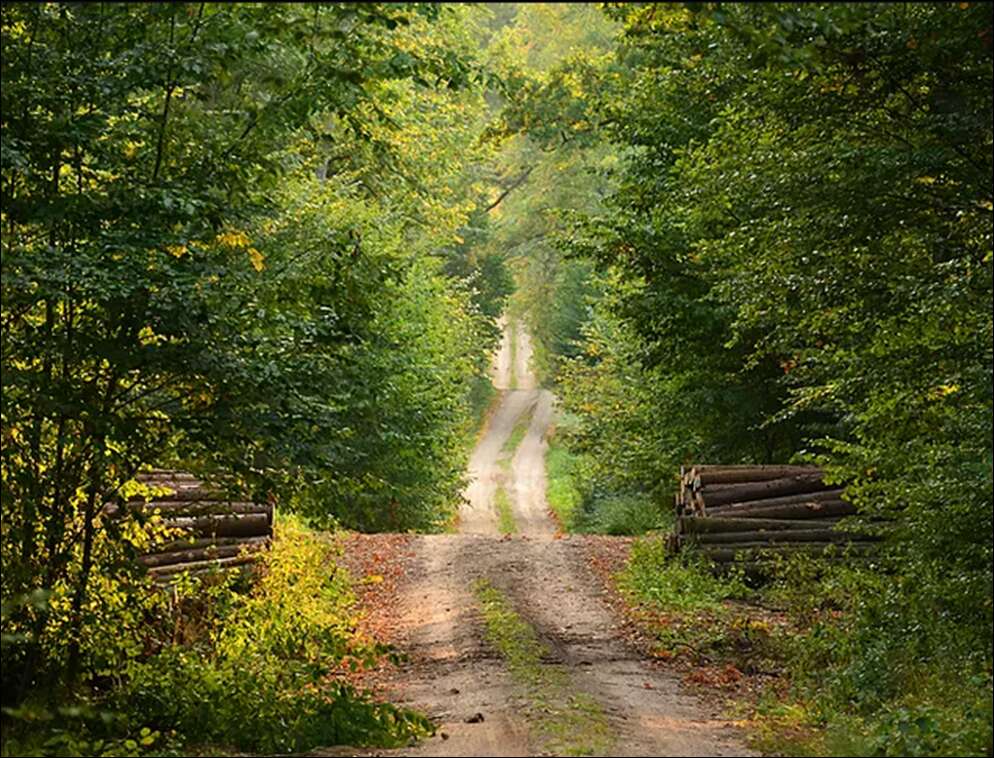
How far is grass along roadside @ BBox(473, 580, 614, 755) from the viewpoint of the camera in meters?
9.94

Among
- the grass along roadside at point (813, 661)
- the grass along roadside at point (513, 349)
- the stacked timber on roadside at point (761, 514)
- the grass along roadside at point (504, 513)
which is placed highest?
the grass along roadside at point (513, 349)

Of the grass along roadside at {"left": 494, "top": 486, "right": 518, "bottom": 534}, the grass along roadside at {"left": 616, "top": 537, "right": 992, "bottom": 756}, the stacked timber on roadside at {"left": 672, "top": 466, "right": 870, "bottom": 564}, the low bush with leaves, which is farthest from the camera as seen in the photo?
the grass along roadside at {"left": 494, "top": 486, "right": 518, "bottom": 534}

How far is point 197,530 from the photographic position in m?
17.1

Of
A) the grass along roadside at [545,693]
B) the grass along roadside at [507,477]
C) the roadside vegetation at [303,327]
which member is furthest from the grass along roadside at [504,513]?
the roadside vegetation at [303,327]

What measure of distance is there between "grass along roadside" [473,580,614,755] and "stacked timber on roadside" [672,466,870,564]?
3630 millimetres

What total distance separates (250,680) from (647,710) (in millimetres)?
3482

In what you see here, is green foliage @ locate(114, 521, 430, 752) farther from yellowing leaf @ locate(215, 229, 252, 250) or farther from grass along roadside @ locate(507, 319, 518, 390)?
grass along roadside @ locate(507, 319, 518, 390)

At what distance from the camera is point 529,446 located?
206ft

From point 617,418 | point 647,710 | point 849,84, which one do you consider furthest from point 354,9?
point 617,418

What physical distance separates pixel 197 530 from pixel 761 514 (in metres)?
8.40

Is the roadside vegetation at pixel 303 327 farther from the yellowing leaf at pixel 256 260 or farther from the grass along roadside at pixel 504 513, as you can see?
the grass along roadside at pixel 504 513

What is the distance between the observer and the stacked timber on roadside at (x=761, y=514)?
19.7 m

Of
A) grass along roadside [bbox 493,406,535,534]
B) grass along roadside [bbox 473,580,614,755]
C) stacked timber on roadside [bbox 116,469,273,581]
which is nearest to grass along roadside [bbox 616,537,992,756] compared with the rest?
grass along roadside [bbox 473,580,614,755]

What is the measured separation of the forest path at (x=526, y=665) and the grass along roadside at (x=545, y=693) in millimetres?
17
